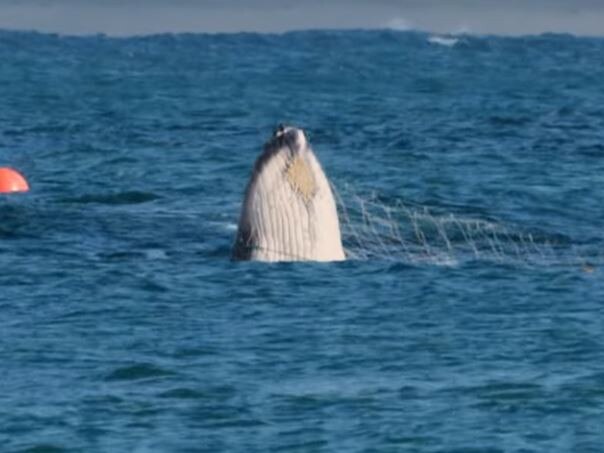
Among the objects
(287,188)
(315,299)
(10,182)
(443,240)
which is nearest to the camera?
(315,299)

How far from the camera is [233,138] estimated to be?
54281 millimetres

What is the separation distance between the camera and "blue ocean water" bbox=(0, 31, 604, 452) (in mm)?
22812

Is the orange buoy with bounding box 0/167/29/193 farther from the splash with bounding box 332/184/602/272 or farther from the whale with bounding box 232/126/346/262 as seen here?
the whale with bounding box 232/126/346/262

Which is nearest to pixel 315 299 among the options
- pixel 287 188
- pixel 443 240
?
pixel 287 188

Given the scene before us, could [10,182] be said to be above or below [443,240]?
above

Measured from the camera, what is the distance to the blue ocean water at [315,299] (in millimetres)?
22812

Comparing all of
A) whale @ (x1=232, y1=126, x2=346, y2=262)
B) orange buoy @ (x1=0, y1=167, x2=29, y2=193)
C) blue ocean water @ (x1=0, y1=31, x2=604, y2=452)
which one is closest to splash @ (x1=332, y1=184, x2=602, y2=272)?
blue ocean water @ (x1=0, y1=31, x2=604, y2=452)

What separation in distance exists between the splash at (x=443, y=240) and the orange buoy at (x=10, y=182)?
19.1 ft

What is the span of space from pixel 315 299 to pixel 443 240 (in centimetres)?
509

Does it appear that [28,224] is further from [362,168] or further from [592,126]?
[592,126]

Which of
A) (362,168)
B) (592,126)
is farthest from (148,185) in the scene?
(592,126)

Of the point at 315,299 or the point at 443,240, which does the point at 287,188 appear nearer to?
the point at 315,299

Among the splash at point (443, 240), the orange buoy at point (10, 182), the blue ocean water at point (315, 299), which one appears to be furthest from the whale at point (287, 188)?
the orange buoy at point (10, 182)

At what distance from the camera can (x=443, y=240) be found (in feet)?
109
